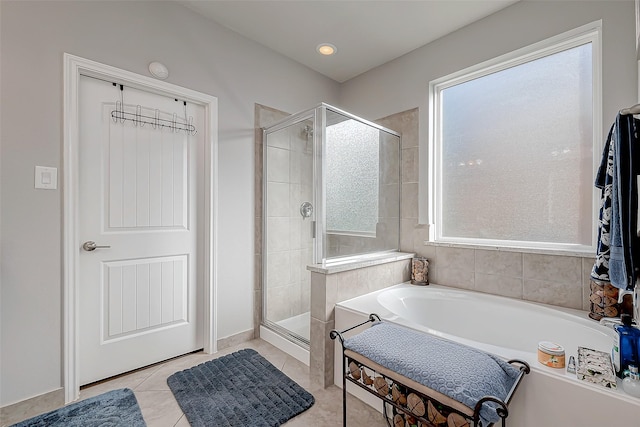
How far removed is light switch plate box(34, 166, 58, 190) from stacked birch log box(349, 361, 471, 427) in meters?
1.85

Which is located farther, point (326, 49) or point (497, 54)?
point (326, 49)

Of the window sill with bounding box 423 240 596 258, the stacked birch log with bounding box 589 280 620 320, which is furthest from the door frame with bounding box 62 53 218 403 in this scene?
the stacked birch log with bounding box 589 280 620 320

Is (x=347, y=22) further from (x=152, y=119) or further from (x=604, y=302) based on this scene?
(x=604, y=302)

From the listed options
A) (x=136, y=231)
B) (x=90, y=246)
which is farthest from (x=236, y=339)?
(x=90, y=246)

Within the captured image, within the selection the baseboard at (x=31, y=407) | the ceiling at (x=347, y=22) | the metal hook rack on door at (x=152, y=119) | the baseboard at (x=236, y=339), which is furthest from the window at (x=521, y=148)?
the baseboard at (x=31, y=407)

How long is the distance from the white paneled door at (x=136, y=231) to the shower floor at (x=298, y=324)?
0.68 m

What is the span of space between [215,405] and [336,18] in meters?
2.72

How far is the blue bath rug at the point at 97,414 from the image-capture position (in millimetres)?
1410

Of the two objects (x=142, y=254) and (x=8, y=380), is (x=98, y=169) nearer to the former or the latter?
(x=142, y=254)

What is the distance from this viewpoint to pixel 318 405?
1577 millimetres

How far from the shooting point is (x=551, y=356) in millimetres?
1089

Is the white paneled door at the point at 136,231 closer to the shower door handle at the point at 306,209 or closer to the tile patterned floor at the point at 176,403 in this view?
the tile patterned floor at the point at 176,403

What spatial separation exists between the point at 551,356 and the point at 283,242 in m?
1.90

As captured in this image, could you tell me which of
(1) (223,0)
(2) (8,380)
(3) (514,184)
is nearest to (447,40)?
(3) (514,184)
